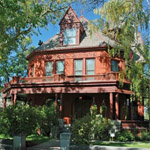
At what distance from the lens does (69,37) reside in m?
20.4

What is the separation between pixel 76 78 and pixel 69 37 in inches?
208

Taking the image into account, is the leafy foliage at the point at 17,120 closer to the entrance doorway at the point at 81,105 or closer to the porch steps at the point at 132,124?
the porch steps at the point at 132,124

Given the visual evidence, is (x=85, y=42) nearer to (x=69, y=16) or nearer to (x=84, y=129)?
(x=69, y=16)

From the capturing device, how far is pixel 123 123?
15266 millimetres

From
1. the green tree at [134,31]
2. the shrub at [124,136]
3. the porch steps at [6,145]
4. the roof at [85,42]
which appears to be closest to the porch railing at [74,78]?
the green tree at [134,31]

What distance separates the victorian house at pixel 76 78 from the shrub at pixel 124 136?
109 centimetres

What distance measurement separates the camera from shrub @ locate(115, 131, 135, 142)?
13566 mm

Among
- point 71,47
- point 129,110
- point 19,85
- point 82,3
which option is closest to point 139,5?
point 82,3

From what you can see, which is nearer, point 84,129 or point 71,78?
point 84,129

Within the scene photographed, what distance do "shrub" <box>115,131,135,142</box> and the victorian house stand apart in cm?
109

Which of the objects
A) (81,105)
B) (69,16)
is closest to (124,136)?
(81,105)

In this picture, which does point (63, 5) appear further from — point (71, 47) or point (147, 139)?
point (147, 139)

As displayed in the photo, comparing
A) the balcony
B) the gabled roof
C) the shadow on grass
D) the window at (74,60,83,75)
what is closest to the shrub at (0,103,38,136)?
the shadow on grass

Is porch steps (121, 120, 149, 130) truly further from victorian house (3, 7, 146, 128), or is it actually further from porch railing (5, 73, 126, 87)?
porch railing (5, 73, 126, 87)
